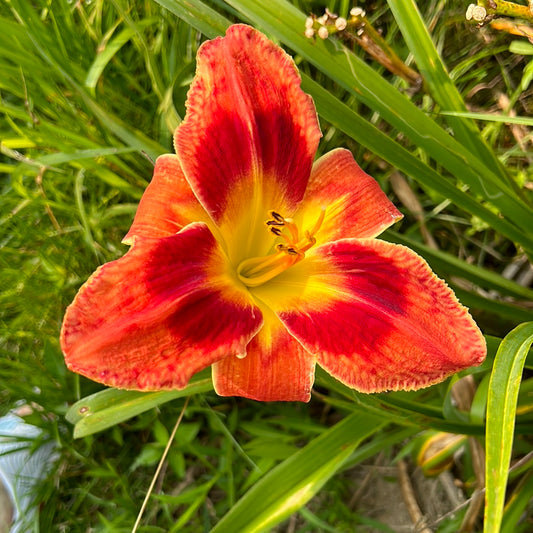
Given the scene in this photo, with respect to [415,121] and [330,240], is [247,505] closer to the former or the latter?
[330,240]

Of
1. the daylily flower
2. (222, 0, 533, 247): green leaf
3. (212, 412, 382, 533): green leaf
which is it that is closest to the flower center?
the daylily flower

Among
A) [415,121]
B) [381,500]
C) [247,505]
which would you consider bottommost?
[381,500]

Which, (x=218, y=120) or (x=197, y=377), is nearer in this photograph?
(x=218, y=120)

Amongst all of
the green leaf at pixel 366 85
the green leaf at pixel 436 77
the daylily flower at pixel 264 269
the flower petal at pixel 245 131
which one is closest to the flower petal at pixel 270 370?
the daylily flower at pixel 264 269

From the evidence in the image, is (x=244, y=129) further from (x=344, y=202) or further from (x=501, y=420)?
(x=501, y=420)

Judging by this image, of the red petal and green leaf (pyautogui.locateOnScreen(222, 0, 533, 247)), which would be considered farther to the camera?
green leaf (pyautogui.locateOnScreen(222, 0, 533, 247))

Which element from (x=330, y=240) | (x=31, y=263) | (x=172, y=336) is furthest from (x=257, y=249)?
(x=31, y=263)

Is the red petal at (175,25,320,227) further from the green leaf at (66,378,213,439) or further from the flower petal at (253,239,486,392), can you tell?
the green leaf at (66,378,213,439)
